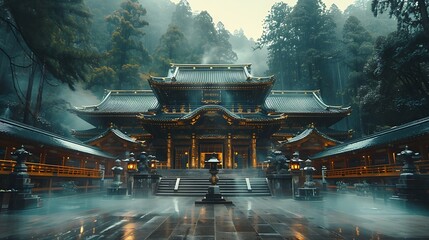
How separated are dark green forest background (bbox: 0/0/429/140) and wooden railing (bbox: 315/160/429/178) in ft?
31.0

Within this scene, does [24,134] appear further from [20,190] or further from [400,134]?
[400,134]

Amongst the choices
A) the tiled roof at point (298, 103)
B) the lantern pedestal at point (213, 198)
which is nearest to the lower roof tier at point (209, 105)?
the tiled roof at point (298, 103)

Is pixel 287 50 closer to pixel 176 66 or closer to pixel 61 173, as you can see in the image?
pixel 176 66

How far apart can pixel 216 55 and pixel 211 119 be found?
3992 cm

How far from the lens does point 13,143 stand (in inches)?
577

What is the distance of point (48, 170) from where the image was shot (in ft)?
53.6

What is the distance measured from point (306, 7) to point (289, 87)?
1596 cm

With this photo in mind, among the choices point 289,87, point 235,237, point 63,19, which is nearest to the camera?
point 235,237

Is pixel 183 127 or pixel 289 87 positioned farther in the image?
pixel 289 87

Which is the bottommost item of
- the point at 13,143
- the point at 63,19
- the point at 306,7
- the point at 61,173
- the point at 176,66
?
the point at 61,173

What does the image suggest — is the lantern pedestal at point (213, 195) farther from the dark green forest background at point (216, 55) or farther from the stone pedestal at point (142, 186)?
the dark green forest background at point (216, 55)

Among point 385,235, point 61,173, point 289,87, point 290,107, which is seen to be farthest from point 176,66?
point 385,235

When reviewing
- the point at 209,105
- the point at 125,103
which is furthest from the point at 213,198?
the point at 125,103

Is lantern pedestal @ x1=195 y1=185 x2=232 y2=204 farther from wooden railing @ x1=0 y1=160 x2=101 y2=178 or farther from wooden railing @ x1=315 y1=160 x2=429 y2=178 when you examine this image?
wooden railing @ x1=315 y1=160 x2=429 y2=178
